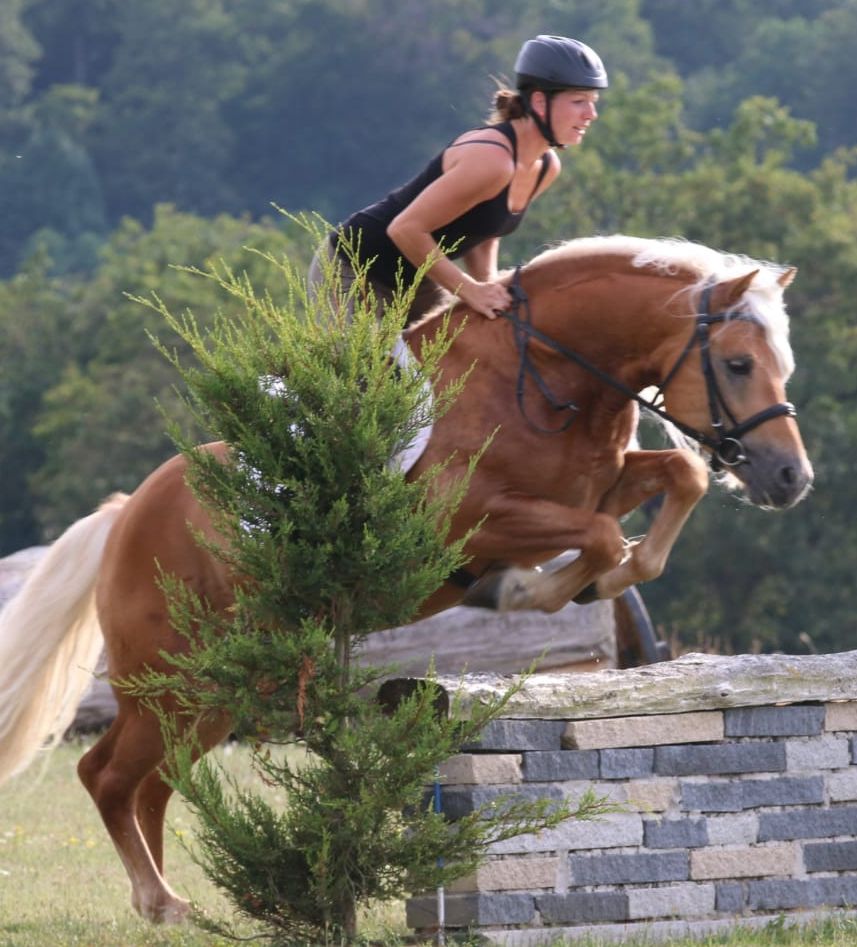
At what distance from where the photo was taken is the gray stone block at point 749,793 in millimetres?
5066

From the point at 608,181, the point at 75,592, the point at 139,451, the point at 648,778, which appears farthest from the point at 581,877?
the point at 608,181

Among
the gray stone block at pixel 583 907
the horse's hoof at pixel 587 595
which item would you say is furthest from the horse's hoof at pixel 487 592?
the gray stone block at pixel 583 907

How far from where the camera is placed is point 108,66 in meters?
72.1

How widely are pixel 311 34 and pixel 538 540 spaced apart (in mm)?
65979

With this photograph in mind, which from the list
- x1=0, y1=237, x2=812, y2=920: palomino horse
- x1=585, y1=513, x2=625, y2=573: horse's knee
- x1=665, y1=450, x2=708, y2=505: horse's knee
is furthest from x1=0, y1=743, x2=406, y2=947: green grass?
x1=665, y1=450, x2=708, y2=505: horse's knee

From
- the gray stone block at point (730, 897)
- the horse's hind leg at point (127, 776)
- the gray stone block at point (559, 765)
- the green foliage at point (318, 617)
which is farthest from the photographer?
the horse's hind leg at point (127, 776)

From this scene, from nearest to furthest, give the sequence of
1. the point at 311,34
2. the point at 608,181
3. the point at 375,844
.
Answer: the point at 375,844, the point at 608,181, the point at 311,34

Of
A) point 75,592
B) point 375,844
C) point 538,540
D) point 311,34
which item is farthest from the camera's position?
point 311,34

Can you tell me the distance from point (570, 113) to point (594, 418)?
A: 103 cm

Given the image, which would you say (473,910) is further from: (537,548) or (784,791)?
(537,548)

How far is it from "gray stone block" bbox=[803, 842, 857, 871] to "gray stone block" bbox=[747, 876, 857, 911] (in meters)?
0.04

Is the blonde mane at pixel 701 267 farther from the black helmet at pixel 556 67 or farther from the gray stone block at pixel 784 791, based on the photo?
the gray stone block at pixel 784 791

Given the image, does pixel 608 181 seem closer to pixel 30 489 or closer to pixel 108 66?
pixel 30 489

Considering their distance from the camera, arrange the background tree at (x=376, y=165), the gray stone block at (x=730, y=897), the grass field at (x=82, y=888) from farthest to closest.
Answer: the background tree at (x=376, y=165) < the gray stone block at (x=730, y=897) < the grass field at (x=82, y=888)
